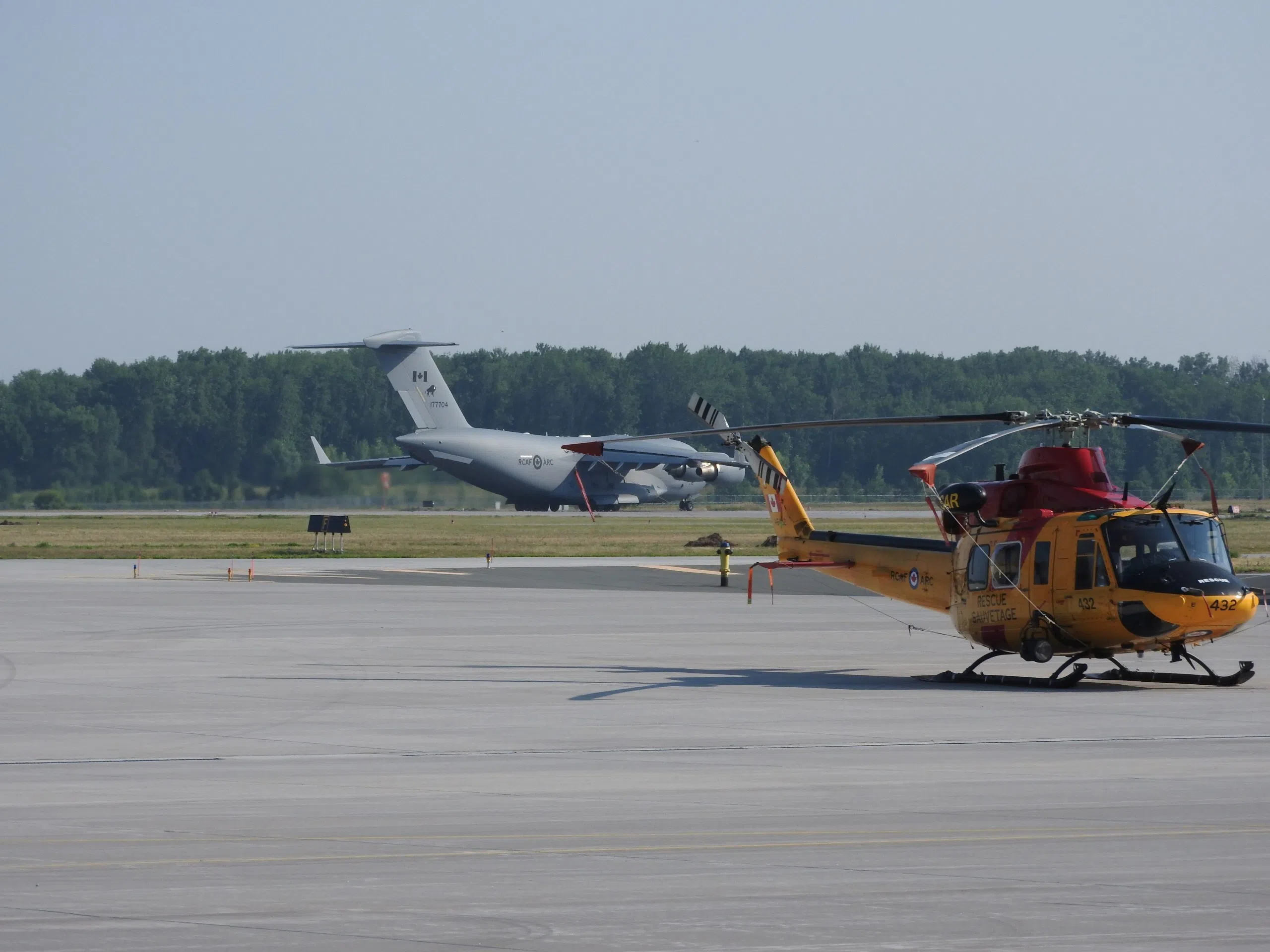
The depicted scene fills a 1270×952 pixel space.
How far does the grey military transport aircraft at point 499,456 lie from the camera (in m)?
93.2

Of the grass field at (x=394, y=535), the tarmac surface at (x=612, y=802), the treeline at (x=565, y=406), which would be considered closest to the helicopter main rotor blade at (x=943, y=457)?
the tarmac surface at (x=612, y=802)

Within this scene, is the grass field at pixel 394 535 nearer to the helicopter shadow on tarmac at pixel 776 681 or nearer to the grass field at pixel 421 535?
the grass field at pixel 421 535

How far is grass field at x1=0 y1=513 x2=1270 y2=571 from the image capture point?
186ft

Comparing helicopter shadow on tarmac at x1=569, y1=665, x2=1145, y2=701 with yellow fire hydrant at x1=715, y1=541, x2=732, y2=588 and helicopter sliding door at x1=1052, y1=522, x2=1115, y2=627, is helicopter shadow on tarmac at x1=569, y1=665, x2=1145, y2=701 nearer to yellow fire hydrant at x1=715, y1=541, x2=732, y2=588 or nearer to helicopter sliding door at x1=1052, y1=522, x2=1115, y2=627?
helicopter sliding door at x1=1052, y1=522, x2=1115, y2=627

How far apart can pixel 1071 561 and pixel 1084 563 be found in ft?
0.64

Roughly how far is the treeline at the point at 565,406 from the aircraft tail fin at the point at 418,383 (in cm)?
599

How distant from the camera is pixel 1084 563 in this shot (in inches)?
730

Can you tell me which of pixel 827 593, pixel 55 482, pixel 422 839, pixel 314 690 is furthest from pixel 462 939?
pixel 55 482

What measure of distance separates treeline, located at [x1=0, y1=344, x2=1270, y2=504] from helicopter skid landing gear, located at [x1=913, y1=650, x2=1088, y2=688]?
4711cm

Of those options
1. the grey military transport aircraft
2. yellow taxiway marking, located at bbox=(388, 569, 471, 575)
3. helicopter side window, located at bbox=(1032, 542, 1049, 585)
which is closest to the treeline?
the grey military transport aircraft

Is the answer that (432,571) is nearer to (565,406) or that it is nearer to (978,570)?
(978,570)

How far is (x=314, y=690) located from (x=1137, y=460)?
115m

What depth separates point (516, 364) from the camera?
15488 cm

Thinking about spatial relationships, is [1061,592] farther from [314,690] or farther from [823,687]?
[314,690]
